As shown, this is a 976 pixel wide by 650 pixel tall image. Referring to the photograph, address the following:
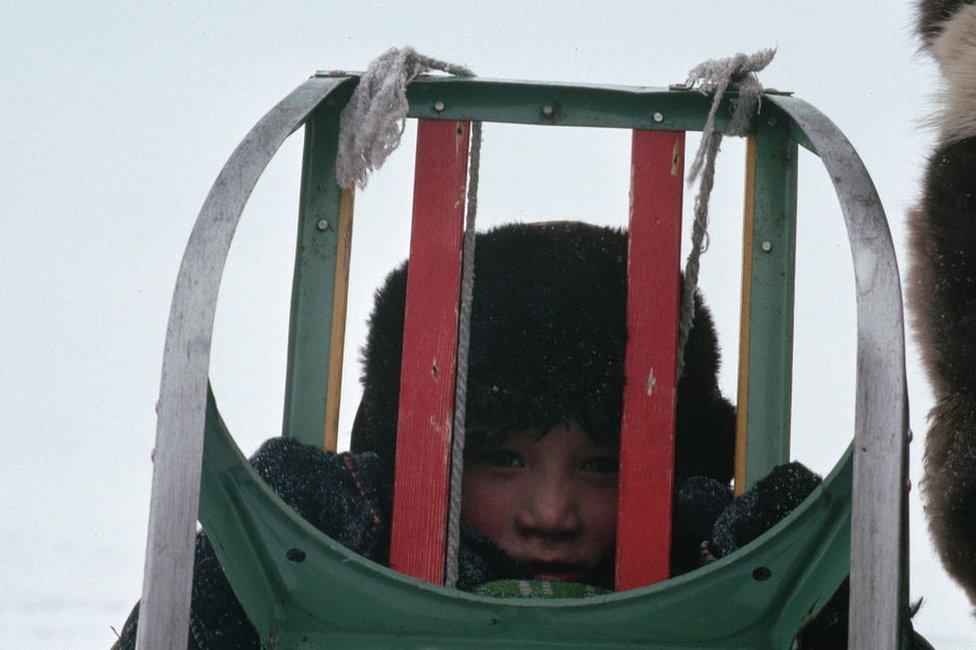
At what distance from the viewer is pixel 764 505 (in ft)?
4.51

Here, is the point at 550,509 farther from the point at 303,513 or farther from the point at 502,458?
the point at 303,513

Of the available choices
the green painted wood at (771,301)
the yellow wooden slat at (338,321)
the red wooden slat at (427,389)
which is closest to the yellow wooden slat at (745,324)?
the green painted wood at (771,301)

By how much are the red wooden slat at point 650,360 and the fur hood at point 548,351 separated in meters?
0.06

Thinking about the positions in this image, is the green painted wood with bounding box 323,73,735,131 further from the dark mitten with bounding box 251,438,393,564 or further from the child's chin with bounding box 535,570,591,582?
the child's chin with bounding box 535,570,591,582

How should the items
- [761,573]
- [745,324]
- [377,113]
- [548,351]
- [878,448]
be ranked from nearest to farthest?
[878,448] < [761,573] < [377,113] < [745,324] < [548,351]

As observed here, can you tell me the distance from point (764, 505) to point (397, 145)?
540 mm

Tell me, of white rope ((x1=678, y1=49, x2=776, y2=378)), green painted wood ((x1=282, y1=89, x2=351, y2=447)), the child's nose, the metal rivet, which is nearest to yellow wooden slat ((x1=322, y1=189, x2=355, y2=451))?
green painted wood ((x1=282, y1=89, x2=351, y2=447))

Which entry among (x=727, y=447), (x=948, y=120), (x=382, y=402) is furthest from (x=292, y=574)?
(x=948, y=120)

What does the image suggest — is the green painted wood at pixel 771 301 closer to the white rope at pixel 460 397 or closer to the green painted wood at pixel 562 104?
the green painted wood at pixel 562 104

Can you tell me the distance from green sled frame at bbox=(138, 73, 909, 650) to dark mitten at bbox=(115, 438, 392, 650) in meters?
0.09

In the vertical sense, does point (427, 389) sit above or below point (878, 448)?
above

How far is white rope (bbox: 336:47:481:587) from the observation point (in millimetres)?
1362

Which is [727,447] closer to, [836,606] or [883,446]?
[836,606]

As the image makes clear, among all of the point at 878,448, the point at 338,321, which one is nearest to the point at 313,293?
the point at 338,321
